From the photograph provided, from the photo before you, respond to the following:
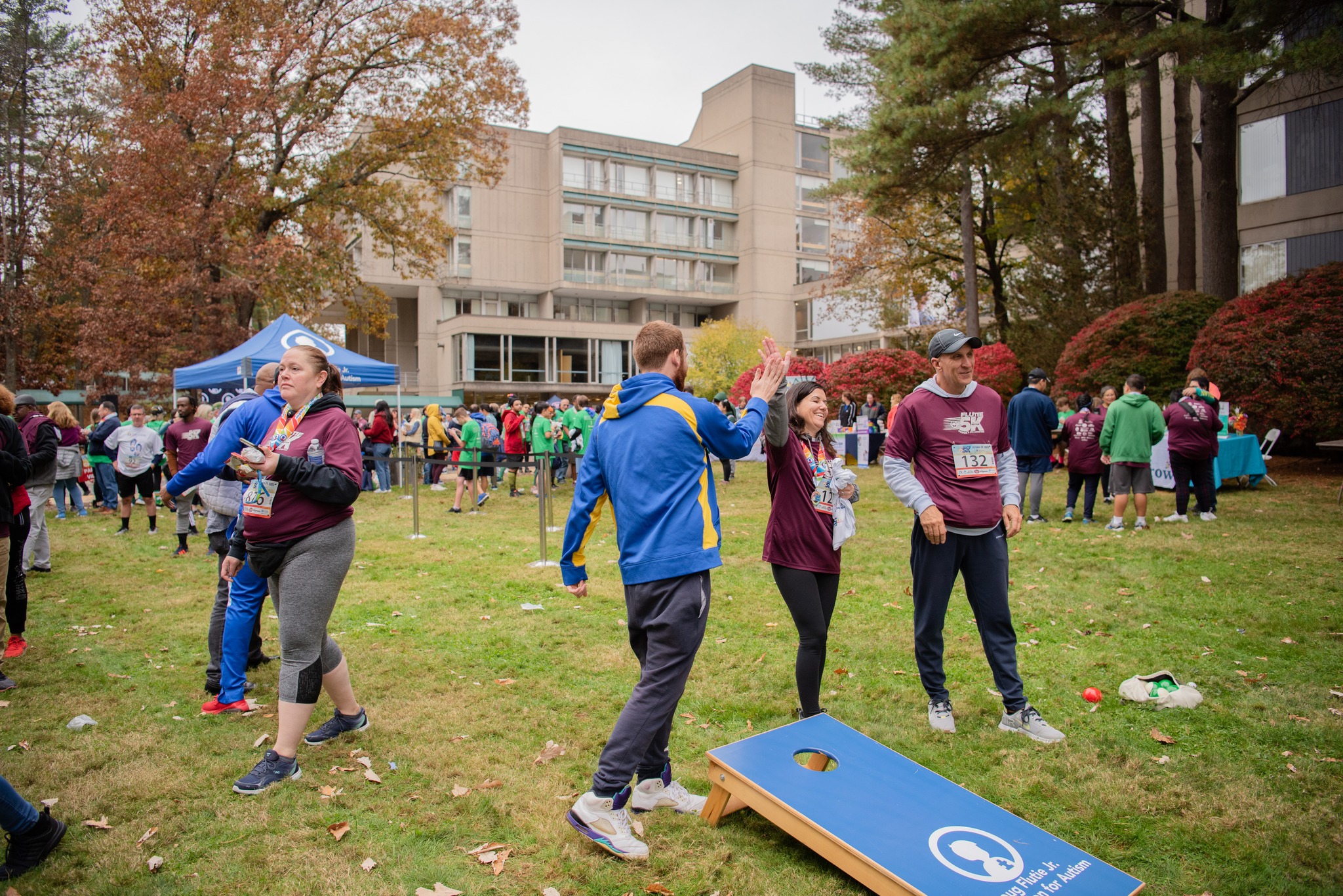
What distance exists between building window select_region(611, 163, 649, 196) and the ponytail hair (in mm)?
51560

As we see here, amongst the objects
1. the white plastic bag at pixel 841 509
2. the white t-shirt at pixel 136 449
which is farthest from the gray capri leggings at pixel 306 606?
the white t-shirt at pixel 136 449

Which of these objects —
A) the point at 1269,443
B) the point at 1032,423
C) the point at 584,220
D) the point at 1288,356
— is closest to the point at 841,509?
the point at 1032,423

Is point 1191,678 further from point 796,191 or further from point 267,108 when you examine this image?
point 796,191

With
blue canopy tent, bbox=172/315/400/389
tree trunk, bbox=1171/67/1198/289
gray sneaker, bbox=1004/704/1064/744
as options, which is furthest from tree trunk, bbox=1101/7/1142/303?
gray sneaker, bbox=1004/704/1064/744

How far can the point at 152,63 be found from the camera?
67.9ft

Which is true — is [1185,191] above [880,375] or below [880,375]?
above

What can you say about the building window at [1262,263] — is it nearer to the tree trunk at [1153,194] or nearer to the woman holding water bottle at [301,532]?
the tree trunk at [1153,194]

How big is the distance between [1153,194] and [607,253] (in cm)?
3843

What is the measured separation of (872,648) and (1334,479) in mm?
13142

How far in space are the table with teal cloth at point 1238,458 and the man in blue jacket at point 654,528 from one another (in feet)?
43.1

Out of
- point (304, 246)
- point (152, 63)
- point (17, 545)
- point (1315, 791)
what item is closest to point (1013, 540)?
point (1315, 791)

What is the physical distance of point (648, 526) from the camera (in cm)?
319

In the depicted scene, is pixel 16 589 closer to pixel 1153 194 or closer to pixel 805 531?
pixel 805 531

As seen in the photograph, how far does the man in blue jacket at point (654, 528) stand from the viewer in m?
3.14
